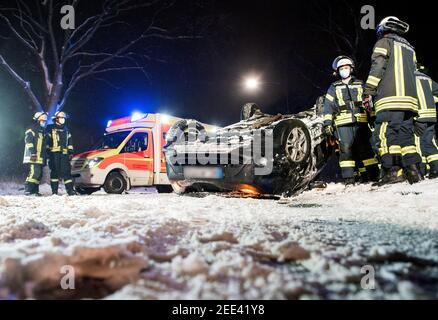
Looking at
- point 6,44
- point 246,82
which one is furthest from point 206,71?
point 6,44

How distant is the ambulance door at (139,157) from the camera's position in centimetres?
812

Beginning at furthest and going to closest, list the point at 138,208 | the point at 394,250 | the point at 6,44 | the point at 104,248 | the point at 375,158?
the point at 6,44 < the point at 375,158 < the point at 138,208 < the point at 394,250 < the point at 104,248

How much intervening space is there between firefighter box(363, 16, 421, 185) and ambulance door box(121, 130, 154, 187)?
5.45 m

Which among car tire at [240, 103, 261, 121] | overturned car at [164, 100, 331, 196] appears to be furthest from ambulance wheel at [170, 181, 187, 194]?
car tire at [240, 103, 261, 121]

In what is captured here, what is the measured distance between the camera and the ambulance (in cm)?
768

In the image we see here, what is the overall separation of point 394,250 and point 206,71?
1849 centimetres

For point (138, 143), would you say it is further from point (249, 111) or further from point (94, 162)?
point (249, 111)

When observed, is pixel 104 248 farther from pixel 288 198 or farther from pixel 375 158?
pixel 375 158

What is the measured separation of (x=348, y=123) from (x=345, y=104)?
0.32 metres

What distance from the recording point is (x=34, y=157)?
291 inches

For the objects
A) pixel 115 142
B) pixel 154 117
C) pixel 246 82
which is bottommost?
pixel 115 142

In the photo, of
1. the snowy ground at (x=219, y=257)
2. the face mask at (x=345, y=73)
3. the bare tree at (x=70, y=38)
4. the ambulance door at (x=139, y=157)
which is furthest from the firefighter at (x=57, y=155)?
the face mask at (x=345, y=73)

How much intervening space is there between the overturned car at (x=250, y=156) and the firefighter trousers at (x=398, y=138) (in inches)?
39.7
